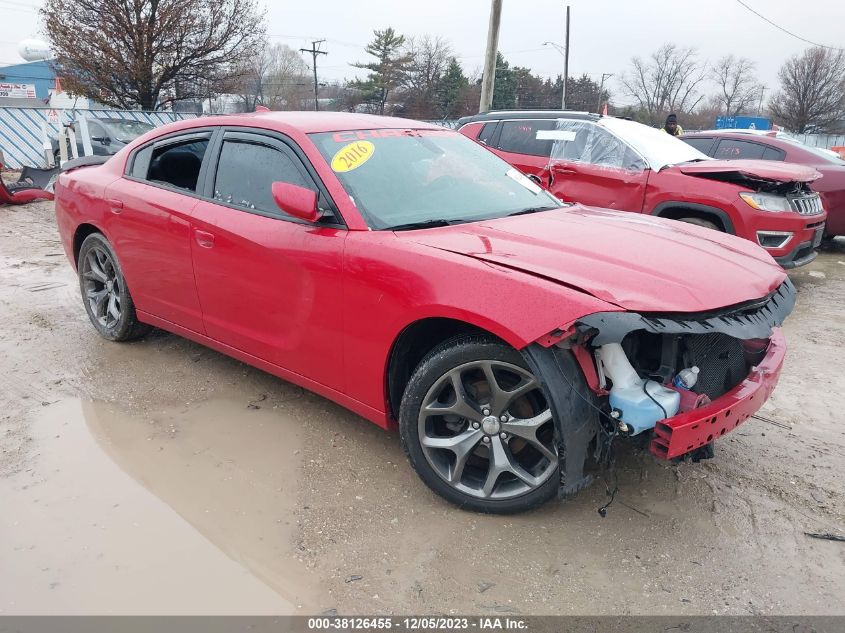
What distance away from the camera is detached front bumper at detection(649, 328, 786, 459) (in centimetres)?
227

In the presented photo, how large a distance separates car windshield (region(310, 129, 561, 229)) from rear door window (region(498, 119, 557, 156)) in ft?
11.4

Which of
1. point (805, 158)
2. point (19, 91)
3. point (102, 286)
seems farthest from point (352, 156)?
point (19, 91)

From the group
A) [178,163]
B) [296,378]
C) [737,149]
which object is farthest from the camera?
[737,149]

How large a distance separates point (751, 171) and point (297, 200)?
4.80 metres

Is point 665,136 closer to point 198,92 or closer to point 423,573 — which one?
point 423,573

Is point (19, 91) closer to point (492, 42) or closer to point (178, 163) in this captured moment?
point (492, 42)

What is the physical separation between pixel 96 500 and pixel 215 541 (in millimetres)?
680

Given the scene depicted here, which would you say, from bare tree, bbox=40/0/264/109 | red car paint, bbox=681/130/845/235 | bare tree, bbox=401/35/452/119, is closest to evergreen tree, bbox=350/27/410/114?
bare tree, bbox=401/35/452/119

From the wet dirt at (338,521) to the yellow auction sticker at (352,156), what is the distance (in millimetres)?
1410

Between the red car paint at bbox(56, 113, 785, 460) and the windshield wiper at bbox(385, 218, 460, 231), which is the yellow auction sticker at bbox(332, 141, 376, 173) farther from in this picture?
the windshield wiper at bbox(385, 218, 460, 231)

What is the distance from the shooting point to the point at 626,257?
2.61 metres

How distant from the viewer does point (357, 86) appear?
5500 cm

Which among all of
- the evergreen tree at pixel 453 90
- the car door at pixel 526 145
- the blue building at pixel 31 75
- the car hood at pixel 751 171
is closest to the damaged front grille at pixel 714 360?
the car hood at pixel 751 171

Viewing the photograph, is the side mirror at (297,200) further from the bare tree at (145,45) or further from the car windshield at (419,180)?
the bare tree at (145,45)
